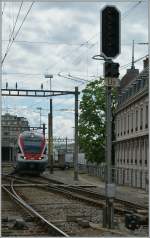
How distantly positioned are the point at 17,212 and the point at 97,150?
4439cm

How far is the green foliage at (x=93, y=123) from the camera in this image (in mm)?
61594

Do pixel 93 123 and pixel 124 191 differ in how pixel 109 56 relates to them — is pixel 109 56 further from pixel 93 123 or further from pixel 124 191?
pixel 93 123

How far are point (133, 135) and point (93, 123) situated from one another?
1396 cm

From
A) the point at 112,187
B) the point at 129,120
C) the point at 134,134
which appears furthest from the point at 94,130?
the point at 112,187

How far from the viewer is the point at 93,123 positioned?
62906 millimetres

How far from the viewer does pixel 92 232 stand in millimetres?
12617

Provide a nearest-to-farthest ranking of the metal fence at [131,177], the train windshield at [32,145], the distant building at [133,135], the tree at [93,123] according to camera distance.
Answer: the metal fence at [131,177] < the distant building at [133,135] < the train windshield at [32,145] < the tree at [93,123]

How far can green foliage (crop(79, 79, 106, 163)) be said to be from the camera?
6159 centimetres

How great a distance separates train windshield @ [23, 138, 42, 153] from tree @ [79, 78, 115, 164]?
718 inches

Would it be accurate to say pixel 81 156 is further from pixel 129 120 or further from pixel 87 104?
pixel 129 120

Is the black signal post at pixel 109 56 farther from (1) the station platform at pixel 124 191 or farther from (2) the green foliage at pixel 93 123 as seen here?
(2) the green foliage at pixel 93 123

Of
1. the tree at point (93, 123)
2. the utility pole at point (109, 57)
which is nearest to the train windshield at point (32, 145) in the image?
the tree at point (93, 123)

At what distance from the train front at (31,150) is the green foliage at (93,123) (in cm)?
1760

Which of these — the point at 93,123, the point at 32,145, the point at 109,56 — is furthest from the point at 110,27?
the point at 93,123
